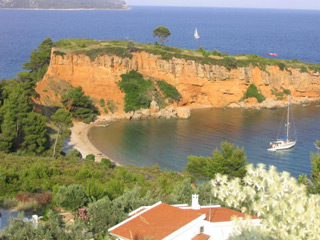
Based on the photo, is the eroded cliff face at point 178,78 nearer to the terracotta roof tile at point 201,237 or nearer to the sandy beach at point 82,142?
the sandy beach at point 82,142

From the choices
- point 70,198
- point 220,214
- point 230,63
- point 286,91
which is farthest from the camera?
point 286,91

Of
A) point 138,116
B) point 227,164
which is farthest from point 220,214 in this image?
point 138,116

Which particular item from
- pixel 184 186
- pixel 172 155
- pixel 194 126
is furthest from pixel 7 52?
pixel 184 186

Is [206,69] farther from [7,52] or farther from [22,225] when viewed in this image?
[7,52]

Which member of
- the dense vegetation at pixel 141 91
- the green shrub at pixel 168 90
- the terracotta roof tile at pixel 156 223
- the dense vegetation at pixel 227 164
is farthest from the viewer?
the green shrub at pixel 168 90

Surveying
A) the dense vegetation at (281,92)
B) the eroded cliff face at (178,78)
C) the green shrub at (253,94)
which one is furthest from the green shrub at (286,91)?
the green shrub at (253,94)

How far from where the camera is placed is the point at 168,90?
53656 mm

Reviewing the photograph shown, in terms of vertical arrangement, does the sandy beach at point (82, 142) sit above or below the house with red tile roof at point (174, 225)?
below

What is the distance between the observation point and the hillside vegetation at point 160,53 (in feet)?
173

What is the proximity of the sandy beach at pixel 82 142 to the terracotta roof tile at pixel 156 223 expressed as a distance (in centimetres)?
2443

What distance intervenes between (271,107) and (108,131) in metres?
21.8

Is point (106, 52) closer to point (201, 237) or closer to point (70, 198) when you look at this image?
point (70, 198)

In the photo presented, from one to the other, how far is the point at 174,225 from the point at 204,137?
32325 mm

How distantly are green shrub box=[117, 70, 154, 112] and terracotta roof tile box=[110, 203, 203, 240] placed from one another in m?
38.0
